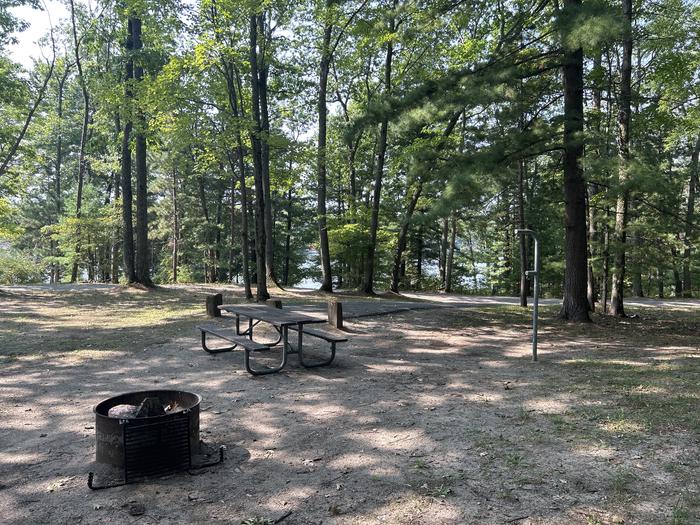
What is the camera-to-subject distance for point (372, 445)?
364 cm

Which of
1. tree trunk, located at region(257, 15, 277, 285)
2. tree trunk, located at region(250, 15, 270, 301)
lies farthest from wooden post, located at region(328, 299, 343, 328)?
tree trunk, located at region(257, 15, 277, 285)

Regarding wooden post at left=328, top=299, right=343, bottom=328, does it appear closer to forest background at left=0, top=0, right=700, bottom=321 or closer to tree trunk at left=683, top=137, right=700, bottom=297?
forest background at left=0, top=0, right=700, bottom=321

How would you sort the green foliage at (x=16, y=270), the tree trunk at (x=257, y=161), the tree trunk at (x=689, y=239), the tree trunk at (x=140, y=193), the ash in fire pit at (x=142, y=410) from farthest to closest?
the green foliage at (x=16, y=270), the tree trunk at (x=689, y=239), the tree trunk at (x=140, y=193), the tree trunk at (x=257, y=161), the ash in fire pit at (x=142, y=410)

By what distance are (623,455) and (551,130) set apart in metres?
7.79

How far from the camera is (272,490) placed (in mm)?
2961

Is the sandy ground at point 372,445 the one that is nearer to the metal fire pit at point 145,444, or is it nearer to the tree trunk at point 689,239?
the metal fire pit at point 145,444

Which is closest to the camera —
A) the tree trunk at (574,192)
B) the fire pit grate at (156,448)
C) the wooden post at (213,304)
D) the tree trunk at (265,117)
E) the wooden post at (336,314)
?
the fire pit grate at (156,448)

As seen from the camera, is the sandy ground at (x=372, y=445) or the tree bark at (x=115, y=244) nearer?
the sandy ground at (x=372, y=445)

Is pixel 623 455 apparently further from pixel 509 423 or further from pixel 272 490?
pixel 272 490

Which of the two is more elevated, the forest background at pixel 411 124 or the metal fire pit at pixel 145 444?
the forest background at pixel 411 124

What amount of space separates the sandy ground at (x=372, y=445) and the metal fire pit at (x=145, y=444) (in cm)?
10

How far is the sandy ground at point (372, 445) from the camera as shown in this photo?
269 cm

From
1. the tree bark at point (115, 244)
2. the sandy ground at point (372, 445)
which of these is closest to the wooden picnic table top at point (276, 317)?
the sandy ground at point (372, 445)

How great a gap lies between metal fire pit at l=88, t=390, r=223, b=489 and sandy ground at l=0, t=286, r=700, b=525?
0.10 m
